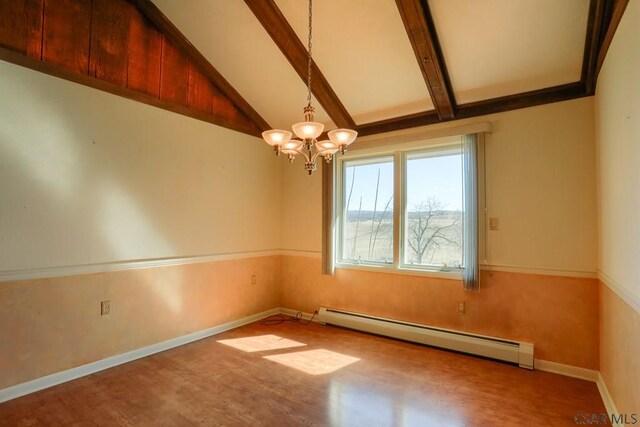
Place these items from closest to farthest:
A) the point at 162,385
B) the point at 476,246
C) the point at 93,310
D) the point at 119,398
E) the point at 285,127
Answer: the point at 119,398
the point at 162,385
the point at 93,310
the point at 476,246
the point at 285,127

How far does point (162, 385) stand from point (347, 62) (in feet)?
11.8

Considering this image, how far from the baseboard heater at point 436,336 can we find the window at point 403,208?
0.68m

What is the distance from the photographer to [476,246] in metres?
3.26

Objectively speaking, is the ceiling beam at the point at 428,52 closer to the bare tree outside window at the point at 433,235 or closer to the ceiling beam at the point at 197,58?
the bare tree outside window at the point at 433,235

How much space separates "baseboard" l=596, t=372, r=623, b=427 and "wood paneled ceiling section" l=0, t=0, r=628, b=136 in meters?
2.57

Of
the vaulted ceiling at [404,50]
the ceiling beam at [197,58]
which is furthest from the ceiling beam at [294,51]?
the ceiling beam at [197,58]

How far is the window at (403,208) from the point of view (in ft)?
11.9

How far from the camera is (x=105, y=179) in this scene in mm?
2975

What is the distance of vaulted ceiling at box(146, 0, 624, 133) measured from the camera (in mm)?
2529

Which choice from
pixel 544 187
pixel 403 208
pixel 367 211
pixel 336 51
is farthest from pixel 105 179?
pixel 544 187

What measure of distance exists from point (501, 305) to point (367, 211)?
190 cm

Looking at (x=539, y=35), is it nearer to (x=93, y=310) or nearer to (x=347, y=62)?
(x=347, y=62)

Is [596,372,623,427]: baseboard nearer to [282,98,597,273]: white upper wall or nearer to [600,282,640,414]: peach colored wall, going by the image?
[600,282,640,414]: peach colored wall

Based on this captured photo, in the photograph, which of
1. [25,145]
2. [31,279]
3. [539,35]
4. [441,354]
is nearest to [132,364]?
[31,279]
